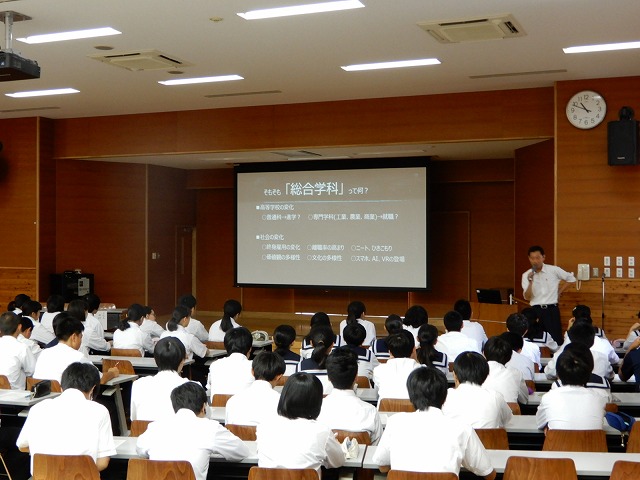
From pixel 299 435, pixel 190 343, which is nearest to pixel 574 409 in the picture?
pixel 299 435

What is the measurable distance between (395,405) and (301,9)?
345 centimetres

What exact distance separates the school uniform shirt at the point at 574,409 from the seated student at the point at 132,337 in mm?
4336

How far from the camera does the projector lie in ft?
18.4

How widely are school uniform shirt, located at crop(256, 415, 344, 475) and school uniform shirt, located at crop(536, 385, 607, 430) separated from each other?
128 cm

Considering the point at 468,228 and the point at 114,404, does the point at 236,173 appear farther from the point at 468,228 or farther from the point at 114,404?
the point at 114,404

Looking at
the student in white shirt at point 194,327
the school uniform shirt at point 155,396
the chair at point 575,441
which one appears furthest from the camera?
the student in white shirt at point 194,327

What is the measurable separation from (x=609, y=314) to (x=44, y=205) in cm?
848

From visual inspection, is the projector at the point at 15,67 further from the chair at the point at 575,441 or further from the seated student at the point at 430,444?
the chair at the point at 575,441

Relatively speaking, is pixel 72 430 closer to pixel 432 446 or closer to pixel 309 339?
pixel 432 446

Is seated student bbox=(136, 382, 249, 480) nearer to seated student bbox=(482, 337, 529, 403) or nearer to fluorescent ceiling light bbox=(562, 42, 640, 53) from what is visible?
seated student bbox=(482, 337, 529, 403)

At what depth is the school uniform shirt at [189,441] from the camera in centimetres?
320

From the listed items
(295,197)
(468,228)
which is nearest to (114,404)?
(295,197)

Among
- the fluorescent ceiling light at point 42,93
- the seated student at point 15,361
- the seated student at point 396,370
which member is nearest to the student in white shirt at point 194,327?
the seated student at point 15,361

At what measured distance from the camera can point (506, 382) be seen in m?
4.52
